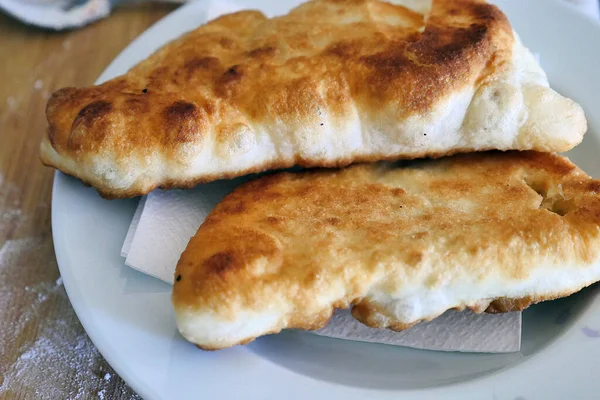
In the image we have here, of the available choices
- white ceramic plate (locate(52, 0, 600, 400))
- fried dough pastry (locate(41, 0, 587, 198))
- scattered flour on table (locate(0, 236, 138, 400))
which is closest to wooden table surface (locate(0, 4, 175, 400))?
scattered flour on table (locate(0, 236, 138, 400))

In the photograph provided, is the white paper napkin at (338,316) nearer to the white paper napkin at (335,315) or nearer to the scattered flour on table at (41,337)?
the white paper napkin at (335,315)

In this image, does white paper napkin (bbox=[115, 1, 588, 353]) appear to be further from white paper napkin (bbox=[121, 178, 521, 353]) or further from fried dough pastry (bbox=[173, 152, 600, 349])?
fried dough pastry (bbox=[173, 152, 600, 349])

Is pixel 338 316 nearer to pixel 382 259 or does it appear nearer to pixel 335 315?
pixel 335 315

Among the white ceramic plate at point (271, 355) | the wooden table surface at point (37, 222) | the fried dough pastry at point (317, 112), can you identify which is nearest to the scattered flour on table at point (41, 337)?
the wooden table surface at point (37, 222)

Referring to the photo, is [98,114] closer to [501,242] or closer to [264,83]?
[264,83]

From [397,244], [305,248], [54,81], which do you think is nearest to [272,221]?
[305,248]

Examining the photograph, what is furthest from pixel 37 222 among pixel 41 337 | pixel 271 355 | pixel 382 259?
pixel 382 259
